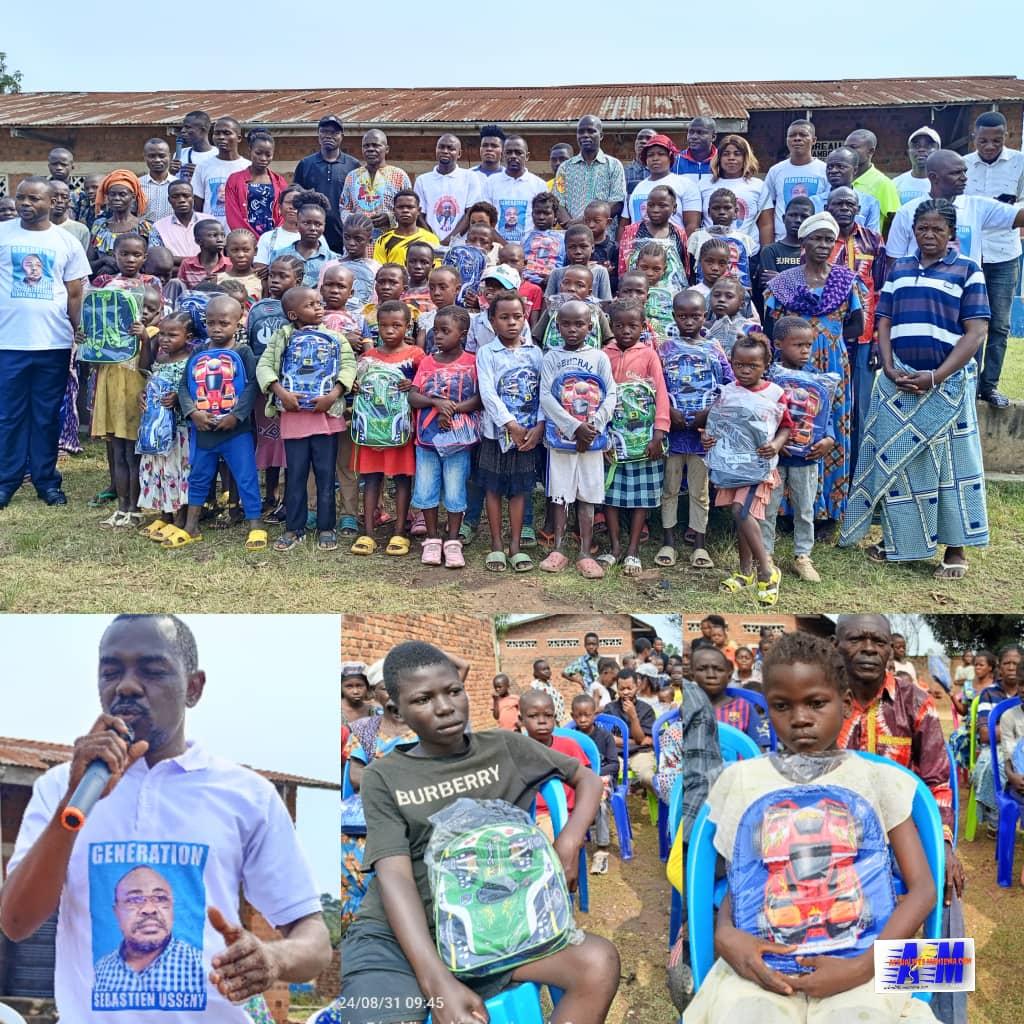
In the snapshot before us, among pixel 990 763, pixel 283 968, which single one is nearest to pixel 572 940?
pixel 283 968

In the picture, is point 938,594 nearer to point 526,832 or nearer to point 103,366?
point 526,832

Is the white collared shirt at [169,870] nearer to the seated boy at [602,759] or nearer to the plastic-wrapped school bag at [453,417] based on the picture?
the seated boy at [602,759]

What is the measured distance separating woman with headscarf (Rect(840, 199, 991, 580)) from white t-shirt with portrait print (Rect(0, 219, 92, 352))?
4.59 meters

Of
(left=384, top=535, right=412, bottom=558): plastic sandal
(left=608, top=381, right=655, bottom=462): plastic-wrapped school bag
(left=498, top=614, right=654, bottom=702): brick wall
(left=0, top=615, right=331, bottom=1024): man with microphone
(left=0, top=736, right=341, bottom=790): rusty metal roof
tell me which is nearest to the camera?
(left=0, top=615, right=331, bottom=1024): man with microphone

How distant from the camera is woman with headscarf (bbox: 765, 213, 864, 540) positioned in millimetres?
5645

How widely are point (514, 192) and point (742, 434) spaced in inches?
123

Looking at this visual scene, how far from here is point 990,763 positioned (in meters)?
4.39

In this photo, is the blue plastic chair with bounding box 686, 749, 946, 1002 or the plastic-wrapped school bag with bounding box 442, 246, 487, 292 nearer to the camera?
the blue plastic chair with bounding box 686, 749, 946, 1002

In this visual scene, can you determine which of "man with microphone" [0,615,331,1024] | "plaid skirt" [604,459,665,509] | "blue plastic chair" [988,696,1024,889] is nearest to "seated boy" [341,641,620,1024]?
"man with microphone" [0,615,331,1024]

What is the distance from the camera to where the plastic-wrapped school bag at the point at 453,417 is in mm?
5457

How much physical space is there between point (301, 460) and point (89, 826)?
2.89 m

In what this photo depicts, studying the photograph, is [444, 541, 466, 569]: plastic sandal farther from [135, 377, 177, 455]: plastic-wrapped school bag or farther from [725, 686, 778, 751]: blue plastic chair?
[725, 686, 778, 751]: blue plastic chair

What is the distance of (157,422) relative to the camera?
5.76 metres

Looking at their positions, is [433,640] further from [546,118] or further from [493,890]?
[546,118]
